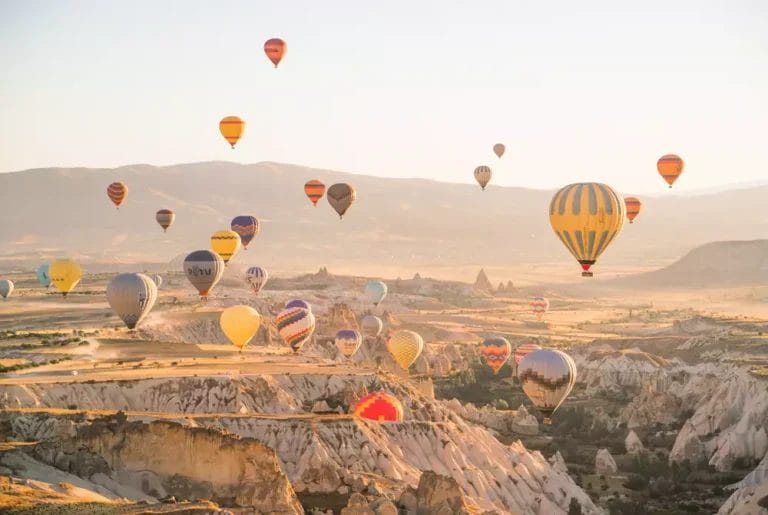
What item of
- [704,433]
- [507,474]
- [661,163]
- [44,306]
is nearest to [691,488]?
[704,433]

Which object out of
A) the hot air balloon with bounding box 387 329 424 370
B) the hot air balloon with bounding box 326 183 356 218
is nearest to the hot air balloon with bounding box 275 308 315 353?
the hot air balloon with bounding box 387 329 424 370

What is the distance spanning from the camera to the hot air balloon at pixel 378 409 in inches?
2030

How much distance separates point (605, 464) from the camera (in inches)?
2537

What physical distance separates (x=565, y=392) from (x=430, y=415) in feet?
23.0

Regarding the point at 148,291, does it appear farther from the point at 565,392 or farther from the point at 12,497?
the point at 12,497

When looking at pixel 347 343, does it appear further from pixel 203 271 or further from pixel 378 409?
pixel 378 409

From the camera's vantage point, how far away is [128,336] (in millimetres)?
78062

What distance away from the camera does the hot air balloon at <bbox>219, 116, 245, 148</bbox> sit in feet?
278

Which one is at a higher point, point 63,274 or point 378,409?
point 63,274

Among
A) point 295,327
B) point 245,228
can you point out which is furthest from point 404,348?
point 245,228

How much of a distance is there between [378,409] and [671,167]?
154 ft

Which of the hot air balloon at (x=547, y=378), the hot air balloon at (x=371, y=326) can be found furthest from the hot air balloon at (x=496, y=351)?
the hot air balloon at (x=547, y=378)

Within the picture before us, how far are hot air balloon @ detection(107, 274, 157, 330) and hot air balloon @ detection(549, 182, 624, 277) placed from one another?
78.4ft

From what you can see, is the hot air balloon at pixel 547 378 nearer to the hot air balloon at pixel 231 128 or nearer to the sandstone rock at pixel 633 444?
the sandstone rock at pixel 633 444
